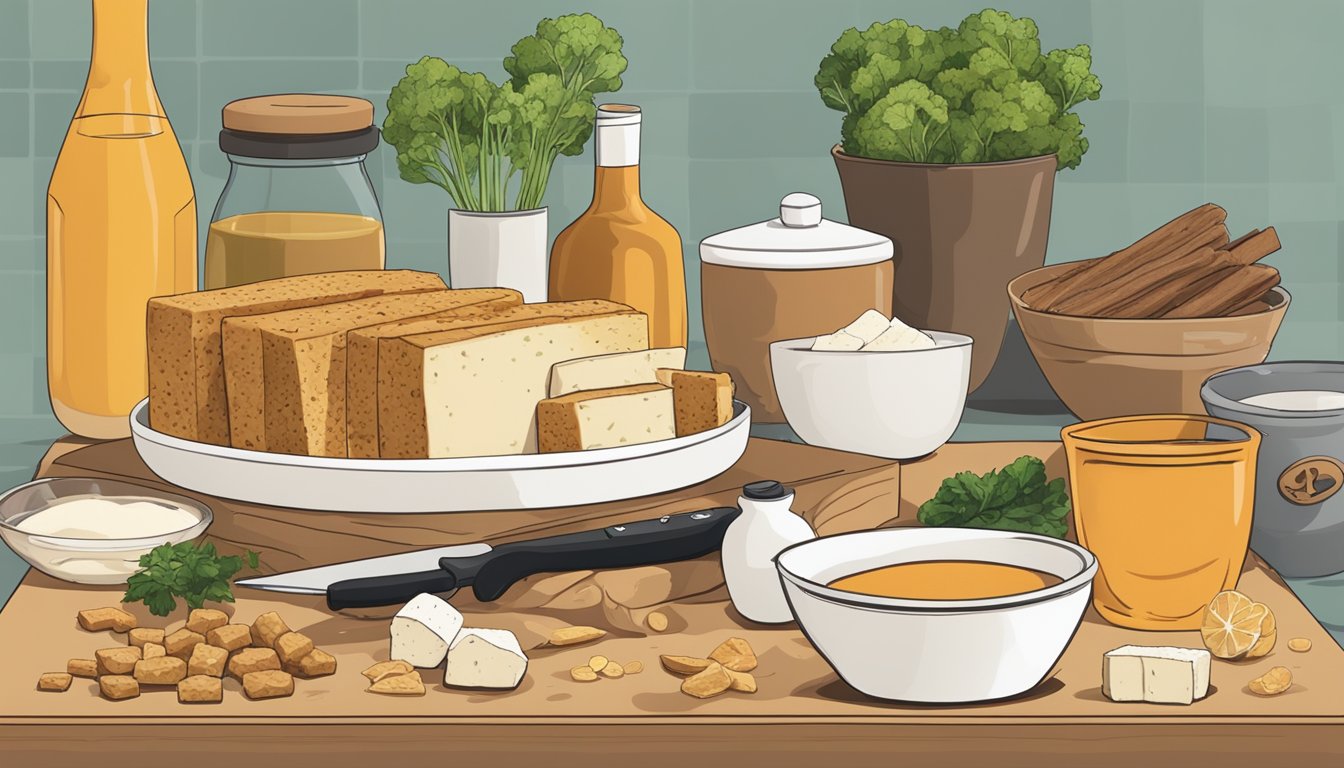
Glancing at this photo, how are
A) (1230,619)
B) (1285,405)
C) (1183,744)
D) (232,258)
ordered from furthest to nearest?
(232,258) < (1285,405) < (1230,619) < (1183,744)

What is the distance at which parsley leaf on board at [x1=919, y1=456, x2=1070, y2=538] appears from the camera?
166 centimetres

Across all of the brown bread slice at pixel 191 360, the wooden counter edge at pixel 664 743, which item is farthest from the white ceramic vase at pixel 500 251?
the wooden counter edge at pixel 664 743

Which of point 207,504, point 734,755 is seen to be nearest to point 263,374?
point 207,504

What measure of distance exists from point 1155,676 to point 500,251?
96 centimetres

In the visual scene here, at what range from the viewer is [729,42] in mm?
2488

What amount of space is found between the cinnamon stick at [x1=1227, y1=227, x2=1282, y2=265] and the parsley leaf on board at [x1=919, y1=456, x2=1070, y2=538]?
1.54ft

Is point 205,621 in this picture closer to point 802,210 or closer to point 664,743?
point 664,743

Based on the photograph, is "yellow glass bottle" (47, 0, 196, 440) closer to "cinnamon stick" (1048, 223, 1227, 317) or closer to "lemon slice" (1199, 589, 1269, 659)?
"cinnamon stick" (1048, 223, 1227, 317)

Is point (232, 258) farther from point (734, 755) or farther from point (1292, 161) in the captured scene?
point (1292, 161)

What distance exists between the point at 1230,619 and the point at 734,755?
0.37 metres

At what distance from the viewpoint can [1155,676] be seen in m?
1.32

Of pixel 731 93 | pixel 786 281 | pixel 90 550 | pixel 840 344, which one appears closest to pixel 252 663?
pixel 90 550

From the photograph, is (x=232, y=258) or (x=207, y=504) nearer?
(x=207, y=504)

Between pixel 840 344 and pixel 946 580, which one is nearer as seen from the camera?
pixel 946 580
